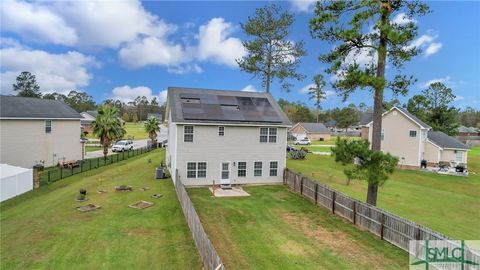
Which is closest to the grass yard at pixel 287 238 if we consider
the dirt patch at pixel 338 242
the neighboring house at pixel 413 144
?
the dirt patch at pixel 338 242

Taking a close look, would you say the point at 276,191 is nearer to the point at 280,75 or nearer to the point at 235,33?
the point at 280,75

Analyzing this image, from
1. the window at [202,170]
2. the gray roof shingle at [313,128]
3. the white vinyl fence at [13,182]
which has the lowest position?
the white vinyl fence at [13,182]

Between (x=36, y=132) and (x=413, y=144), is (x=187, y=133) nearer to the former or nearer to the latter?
(x=36, y=132)

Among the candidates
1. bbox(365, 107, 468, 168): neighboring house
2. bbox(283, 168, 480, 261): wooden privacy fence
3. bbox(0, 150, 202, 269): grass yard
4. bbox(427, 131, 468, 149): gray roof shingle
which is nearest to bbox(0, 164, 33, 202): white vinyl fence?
bbox(0, 150, 202, 269): grass yard

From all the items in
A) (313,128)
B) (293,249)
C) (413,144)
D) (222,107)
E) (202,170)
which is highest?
(222,107)

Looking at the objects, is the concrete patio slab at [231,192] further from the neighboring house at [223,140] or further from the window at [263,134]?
the window at [263,134]

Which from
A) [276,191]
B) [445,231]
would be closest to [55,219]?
[276,191]

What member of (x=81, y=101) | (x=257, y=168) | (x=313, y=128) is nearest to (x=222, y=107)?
(x=257, y=168)
